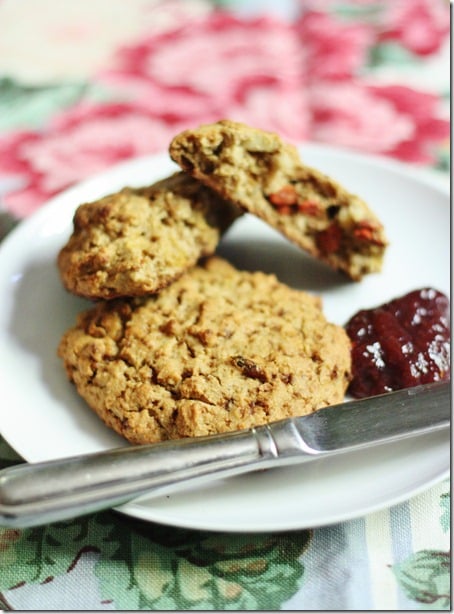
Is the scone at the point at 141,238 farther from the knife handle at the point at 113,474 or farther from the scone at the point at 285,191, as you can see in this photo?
the knife handle at the point at 113,474

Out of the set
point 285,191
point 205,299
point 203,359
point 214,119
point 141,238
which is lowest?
point 203,359

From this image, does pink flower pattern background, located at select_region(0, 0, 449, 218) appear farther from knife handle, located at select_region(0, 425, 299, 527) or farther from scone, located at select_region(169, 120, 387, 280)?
knife handle, located at select_region(0, 425, 299, 527)

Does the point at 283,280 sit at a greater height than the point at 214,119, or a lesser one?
lesser

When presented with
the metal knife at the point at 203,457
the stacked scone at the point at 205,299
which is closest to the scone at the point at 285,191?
the stacked scone at the point at 205,299

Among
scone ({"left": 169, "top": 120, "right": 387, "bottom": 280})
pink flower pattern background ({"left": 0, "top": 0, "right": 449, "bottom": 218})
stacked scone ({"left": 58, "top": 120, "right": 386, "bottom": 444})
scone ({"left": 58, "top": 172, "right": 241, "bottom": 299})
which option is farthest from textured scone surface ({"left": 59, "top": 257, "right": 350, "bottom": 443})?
pink flower pattern background ({"left": 0, "top": 0, "right": 449, "bottom": 218})

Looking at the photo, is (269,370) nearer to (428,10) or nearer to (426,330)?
(426,330)

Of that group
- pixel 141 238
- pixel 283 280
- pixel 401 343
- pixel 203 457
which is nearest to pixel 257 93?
pixel 283 280

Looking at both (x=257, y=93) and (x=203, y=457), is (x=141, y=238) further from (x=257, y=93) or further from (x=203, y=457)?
(x=257, y=93)
